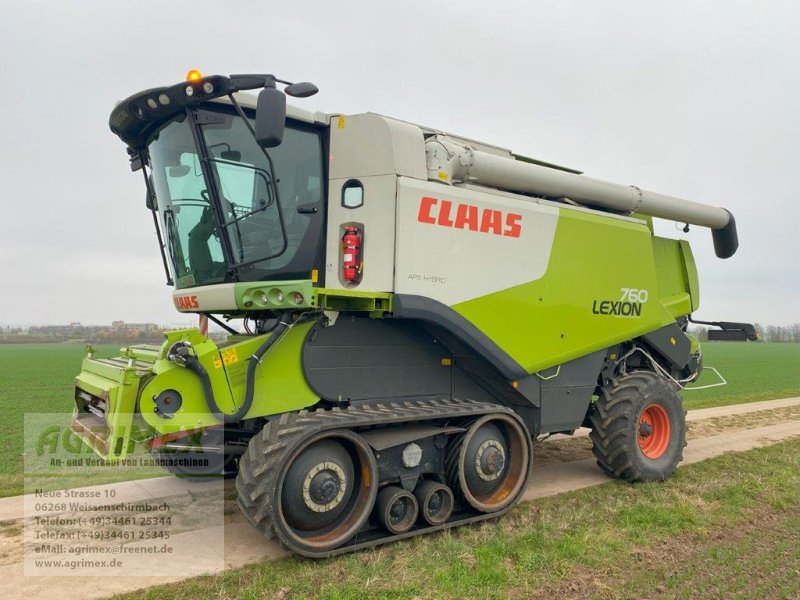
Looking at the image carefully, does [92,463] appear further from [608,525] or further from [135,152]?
[608,525]

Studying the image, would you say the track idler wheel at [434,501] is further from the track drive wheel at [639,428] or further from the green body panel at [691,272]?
the green body panel at [691,272]

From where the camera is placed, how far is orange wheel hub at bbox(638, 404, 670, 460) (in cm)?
696

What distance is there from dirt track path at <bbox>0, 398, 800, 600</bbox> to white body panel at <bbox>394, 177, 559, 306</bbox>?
231 cm

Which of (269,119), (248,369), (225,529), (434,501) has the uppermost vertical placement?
(269,119)

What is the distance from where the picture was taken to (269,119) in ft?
13.4

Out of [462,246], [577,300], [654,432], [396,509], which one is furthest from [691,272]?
[396,509]

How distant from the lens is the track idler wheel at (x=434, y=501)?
16.0 ft

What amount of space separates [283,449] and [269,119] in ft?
7.39

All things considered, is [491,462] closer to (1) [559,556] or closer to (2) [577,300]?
(1) [559,556]

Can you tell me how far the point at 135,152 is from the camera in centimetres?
547

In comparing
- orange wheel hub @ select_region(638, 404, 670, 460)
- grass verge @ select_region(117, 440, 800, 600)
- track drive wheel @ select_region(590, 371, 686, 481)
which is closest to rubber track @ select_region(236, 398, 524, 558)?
grass verge @ select_region(117, 440, 800, 600)

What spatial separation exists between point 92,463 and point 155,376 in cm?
402

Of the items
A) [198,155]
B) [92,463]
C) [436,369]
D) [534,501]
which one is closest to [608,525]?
[534,501]

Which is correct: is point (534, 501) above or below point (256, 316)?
below
